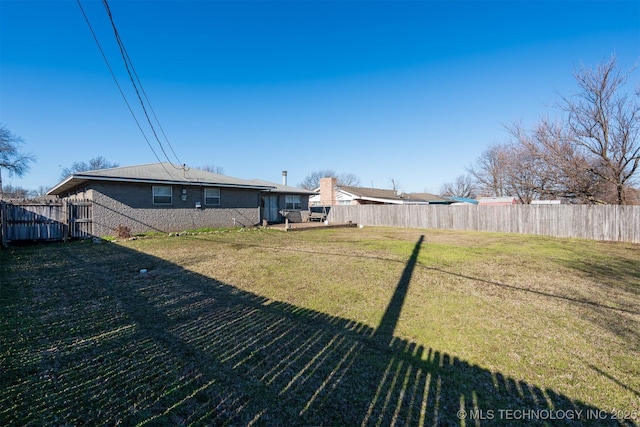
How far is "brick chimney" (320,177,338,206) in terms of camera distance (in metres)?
29.5

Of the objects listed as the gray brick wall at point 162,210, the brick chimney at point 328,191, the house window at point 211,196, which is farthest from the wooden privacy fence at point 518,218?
the house window at point 211,196

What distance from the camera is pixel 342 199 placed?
→ 30250mm

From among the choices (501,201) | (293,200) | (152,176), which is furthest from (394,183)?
(152,176)

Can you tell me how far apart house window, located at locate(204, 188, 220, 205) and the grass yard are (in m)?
9.51

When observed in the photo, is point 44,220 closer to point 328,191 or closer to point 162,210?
point 162,210

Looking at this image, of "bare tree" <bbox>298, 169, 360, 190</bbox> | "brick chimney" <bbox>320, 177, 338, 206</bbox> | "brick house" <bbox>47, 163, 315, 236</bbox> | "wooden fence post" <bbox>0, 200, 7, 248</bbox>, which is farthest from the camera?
"bare tree" <bbox>298, 169, 360, 190</bbox>

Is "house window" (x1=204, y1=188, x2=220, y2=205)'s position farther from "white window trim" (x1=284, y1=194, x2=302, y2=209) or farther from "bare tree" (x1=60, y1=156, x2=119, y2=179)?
"bare tree" (x1=60, y1=156, x2=119, y2=179)

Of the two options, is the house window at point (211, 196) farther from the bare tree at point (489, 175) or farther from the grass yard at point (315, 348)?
the bare tree at point (489, 175)

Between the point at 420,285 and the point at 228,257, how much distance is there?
221 inches

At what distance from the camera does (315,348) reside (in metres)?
3.33

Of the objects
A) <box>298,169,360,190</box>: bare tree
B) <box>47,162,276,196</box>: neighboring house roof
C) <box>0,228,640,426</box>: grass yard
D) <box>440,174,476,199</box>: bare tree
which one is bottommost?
<box>0,228,640,426</box>: grass yard

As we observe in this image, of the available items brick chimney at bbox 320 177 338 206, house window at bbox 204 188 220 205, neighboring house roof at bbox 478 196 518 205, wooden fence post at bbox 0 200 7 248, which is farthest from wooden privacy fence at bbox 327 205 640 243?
wooden fence post at bbox 0 200 7 248

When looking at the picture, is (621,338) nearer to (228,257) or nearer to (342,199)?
(228,257)

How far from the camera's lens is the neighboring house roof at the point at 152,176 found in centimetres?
1234
